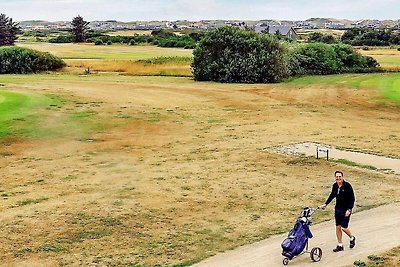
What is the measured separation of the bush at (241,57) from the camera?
58281mm

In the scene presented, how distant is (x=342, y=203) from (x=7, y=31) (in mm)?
99177

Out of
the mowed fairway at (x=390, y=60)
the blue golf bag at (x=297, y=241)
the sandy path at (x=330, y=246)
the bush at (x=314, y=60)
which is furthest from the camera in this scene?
the mowed fairway at (x=390, y=60)

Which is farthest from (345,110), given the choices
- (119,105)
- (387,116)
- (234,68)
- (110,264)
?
(110,264)

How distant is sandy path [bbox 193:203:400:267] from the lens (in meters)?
13.6

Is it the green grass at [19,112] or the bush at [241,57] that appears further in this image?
the bush at [241,57]

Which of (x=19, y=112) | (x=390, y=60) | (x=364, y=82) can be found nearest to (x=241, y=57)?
(x=364, y=82)

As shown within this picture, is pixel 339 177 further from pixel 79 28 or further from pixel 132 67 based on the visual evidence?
pixel 79 28

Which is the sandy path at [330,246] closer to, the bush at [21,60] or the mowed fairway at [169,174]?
the mowed fairway at [169,174]

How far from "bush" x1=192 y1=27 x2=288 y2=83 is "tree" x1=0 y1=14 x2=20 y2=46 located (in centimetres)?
5379

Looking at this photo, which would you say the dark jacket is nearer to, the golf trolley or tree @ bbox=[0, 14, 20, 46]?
the golf trolley

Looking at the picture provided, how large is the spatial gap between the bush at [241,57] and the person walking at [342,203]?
147ft

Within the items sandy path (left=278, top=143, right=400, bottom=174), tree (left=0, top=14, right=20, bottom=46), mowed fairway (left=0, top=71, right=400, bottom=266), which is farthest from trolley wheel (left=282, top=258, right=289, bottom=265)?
tree (left=0, top=14, right=20, bottom=46)

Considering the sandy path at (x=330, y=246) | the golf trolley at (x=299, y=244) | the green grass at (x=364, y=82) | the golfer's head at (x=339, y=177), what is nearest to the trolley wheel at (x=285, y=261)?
the golf trolley at (x=299, y=244)

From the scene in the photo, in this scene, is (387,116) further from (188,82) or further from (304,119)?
(188,82)
